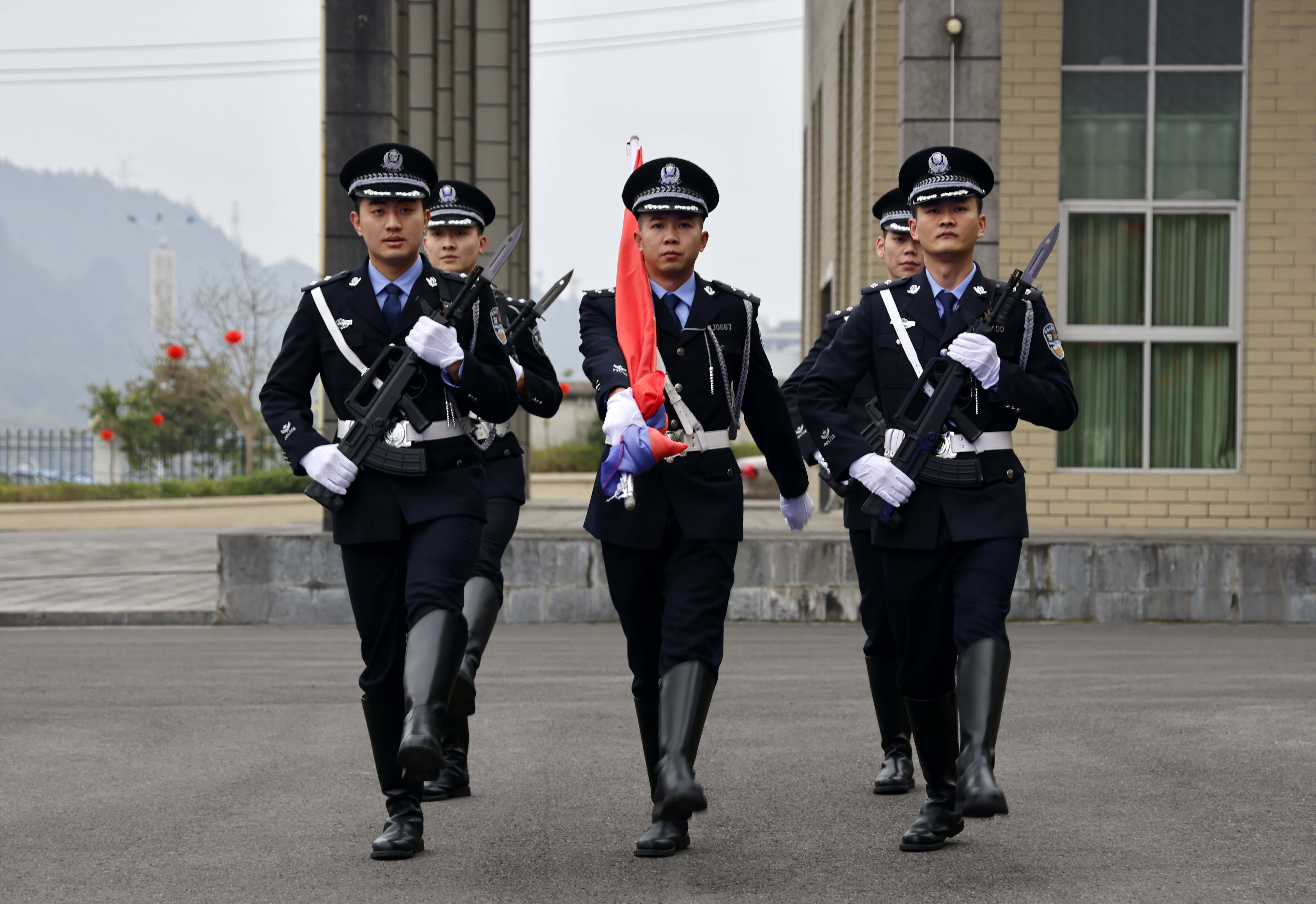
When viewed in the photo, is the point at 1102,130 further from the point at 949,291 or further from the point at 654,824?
the point at 654,824

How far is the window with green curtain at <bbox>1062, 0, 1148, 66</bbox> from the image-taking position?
50.0 ft

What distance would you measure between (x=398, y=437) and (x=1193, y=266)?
1181cm

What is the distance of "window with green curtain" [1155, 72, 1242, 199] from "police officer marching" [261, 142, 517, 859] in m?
11.5

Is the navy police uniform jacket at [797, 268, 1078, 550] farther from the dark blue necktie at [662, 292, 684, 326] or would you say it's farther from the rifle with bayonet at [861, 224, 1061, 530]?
the dark blue necktie at [662, 292, 684, 326]

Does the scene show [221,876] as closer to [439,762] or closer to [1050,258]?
[439,762]

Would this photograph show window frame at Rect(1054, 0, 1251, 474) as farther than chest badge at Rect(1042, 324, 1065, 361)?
Yes

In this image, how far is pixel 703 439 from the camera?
525 cm

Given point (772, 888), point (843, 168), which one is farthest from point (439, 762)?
point (843, 168)

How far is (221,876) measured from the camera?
4848 millimetres

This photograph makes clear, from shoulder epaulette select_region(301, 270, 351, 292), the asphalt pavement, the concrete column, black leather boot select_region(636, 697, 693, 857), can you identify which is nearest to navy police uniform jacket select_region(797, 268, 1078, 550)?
black leather boot select_region(636, 697, 693, 857)

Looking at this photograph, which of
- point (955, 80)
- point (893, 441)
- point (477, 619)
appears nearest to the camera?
point (893, 441)

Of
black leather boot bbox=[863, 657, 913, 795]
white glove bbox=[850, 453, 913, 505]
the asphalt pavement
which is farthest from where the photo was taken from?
black leather boot bbox=[863, 657, 913, 795]

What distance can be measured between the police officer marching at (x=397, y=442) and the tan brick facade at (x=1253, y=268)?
10.4 meters

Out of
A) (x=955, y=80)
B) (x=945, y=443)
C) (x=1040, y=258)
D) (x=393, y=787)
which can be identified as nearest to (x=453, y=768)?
(x=393, y=787)
